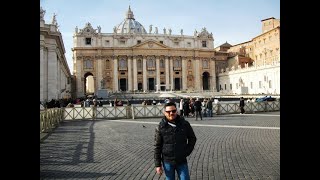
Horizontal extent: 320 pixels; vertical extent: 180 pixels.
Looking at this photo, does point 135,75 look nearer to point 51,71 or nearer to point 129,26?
point 129,26

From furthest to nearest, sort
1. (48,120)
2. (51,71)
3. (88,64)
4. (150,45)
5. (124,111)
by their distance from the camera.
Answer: (150,45) < (88,64) < (51,71) < (124,111) < (48,120)

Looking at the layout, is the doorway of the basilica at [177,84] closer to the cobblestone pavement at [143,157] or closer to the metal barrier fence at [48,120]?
the metal barrier fence at [48,120]

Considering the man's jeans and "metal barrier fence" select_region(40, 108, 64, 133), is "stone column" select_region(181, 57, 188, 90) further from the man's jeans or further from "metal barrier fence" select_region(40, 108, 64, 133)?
the man's jeans

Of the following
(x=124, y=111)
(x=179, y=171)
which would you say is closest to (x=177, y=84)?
(x=124, y=111)

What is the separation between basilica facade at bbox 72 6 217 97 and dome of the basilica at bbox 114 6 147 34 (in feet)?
34.0

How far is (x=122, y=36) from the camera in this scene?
6756 cm

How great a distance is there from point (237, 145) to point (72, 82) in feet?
205

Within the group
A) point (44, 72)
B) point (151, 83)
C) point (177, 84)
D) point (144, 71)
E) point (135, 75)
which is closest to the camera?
point (44, 72)

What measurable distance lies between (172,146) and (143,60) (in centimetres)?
6420

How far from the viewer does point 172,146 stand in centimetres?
385

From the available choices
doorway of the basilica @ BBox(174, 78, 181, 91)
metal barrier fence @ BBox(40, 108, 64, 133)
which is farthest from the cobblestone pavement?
doorway of the basilica @ BBox(174, 78, 181, 91)

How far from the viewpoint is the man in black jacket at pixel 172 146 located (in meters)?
3.84
